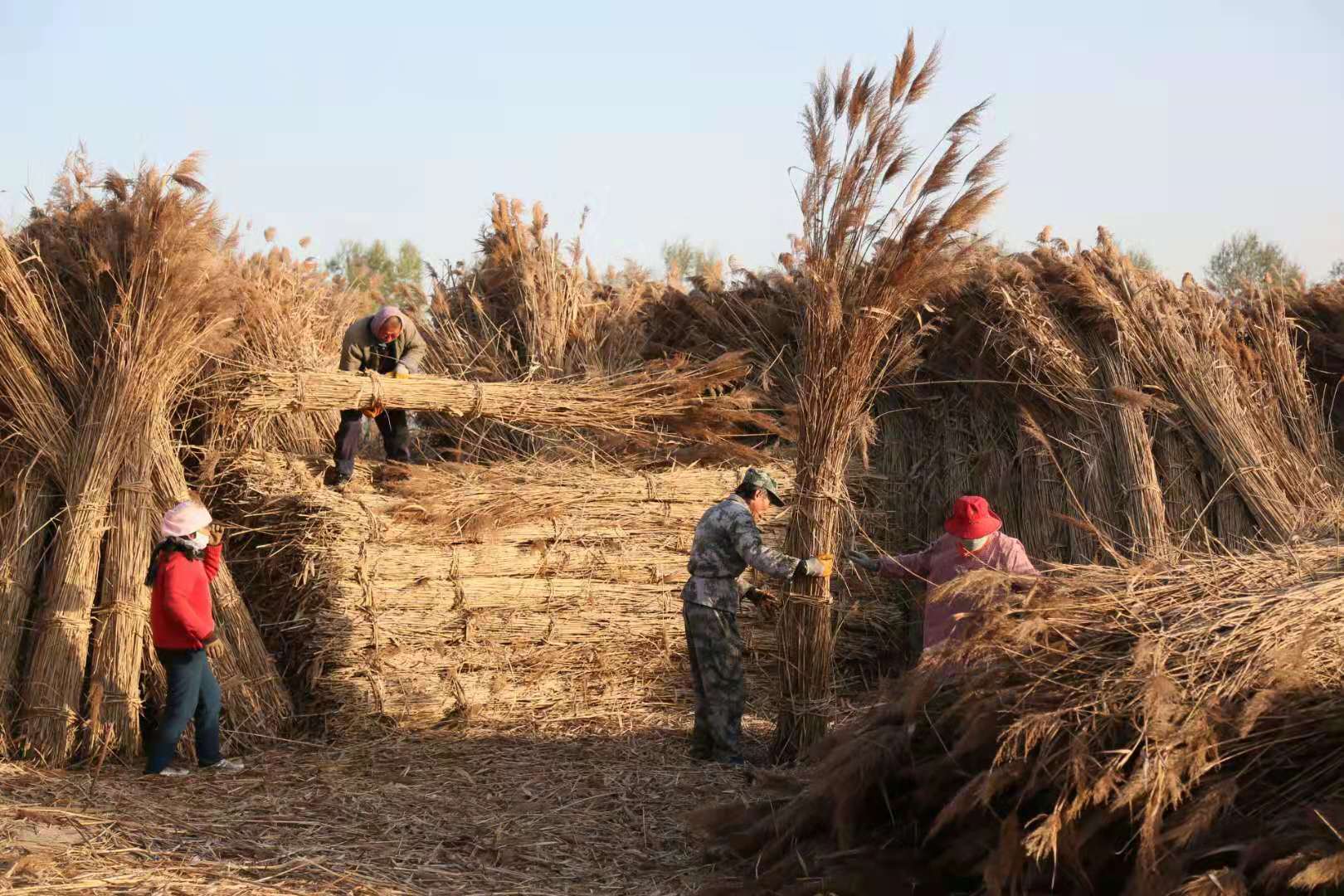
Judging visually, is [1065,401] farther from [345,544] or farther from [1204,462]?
[345,544]

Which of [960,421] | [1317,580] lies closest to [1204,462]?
[960,421]

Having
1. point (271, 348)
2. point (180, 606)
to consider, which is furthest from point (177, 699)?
point (271, 348)

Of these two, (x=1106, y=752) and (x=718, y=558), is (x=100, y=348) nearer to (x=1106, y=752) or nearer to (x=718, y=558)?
(x=718, y=558)

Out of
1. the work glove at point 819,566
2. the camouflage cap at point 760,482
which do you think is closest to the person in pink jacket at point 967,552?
the work glove at point 819,566

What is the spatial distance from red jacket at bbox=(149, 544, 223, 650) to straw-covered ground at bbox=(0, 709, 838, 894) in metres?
0.60

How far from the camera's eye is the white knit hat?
5.85 metres

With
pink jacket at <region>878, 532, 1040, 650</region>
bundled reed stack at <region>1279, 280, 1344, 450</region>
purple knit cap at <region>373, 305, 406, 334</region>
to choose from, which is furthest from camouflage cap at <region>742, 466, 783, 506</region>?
bundled reed stack at <region>1279, 280, 1344, 450</region>

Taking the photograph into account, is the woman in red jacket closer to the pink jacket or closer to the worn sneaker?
the worn sneaker

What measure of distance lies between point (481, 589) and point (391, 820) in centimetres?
184

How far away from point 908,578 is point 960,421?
3.91ft

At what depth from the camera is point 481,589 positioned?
21.9 feet

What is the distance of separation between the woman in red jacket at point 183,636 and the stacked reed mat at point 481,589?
58 centimetres

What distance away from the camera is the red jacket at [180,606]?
225 inches

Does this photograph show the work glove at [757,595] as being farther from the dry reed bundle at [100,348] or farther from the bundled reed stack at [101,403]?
the dry reed bundle at [100,348]
